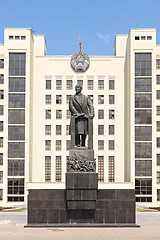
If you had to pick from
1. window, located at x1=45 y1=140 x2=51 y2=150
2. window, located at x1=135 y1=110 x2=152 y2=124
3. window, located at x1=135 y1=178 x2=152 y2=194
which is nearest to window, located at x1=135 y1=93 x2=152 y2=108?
window, located at x1=135 y1=110 x2=152 y2=124

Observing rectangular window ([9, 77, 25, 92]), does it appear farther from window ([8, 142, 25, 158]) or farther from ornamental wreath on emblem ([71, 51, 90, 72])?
ornamental wreath on emblem ([71, 51, 90, 72])

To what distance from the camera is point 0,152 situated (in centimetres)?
6594

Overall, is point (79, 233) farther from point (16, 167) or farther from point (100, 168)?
point (100, 168)

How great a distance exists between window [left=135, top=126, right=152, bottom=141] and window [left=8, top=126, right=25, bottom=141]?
20.3 metres

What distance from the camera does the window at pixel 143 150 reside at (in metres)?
64.8

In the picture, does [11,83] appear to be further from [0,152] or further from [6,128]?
[0,152]

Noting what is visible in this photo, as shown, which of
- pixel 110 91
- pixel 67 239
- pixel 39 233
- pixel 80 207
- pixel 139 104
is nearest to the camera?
pixel 67 239

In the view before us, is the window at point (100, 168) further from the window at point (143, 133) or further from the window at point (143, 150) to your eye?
the window at point (143, 133)

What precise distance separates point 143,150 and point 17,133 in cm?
2268

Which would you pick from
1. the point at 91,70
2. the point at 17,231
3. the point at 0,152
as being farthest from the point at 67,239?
the point at 91,70

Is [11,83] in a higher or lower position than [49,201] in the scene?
higher

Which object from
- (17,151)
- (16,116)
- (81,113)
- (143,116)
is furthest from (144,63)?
(81,113)

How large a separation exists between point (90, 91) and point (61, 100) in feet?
18.9

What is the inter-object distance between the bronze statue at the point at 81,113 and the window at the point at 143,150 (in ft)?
122
